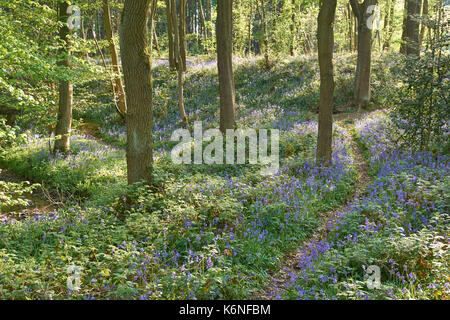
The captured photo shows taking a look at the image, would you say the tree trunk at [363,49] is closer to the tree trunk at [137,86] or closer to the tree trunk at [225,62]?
the tree trunk at [225,62]

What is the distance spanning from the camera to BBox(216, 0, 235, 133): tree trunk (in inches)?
492

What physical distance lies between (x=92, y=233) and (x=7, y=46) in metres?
4.41

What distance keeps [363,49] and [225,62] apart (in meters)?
8.74

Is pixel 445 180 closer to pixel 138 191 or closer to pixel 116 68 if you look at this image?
pixel 138 191

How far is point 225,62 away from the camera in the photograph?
42.8 ft

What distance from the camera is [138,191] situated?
22.9ft

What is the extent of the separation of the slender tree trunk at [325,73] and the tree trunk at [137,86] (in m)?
5.20

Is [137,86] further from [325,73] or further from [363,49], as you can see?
[363,49]
